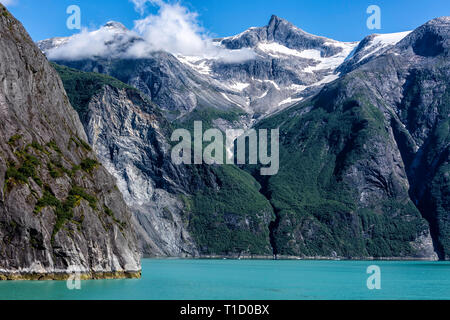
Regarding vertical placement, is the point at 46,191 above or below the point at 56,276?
above

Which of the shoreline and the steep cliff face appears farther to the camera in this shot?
the steep cliff face

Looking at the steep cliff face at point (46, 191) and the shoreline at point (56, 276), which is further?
the steep cliff face at point (46, 191)

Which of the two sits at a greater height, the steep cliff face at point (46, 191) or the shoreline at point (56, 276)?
the steep cliff face at point (46, 191)

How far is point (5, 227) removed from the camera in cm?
8044

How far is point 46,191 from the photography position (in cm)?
8925

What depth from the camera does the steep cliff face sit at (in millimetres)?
81625

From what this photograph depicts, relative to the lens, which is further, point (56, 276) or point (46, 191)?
point (46, 191)

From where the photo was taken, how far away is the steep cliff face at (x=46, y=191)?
81625 mm

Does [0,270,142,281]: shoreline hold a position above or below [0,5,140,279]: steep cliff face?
below
